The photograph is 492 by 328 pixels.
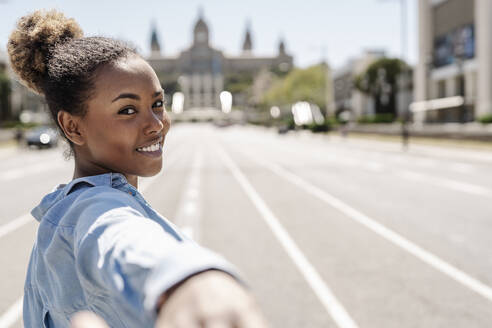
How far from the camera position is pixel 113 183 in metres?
1.25

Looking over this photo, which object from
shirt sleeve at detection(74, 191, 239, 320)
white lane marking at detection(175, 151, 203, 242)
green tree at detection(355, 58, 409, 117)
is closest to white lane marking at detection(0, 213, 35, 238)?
white lane marking at detection(175, 151, 203, 242)

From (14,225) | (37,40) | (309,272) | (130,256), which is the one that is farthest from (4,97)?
(130,256)

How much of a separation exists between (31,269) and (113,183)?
34cm

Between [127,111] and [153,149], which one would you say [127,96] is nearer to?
[127,111]

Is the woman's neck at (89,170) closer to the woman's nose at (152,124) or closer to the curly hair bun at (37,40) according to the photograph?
the woman's nose at (152,124)

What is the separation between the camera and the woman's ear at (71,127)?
52.9 inches

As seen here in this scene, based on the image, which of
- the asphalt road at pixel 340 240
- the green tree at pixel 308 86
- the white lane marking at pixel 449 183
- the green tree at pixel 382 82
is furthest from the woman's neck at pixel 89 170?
the green tree at pixel 308 86

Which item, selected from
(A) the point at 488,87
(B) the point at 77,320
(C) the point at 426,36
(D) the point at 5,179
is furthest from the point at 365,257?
(C) the point at 426,36

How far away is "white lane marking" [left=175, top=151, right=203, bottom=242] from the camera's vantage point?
9172mm

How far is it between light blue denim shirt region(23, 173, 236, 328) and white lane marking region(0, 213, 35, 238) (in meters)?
8.66

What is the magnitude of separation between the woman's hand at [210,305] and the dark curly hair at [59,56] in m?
0.68

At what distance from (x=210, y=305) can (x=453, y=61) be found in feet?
244

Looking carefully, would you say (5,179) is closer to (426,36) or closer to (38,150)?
(38,150)

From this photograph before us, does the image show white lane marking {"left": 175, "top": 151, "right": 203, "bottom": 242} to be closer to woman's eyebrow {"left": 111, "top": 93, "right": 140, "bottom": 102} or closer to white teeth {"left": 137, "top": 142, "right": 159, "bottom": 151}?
white teeth {"left": 137, "top": 142, "right": 159, "bottom": 151}
